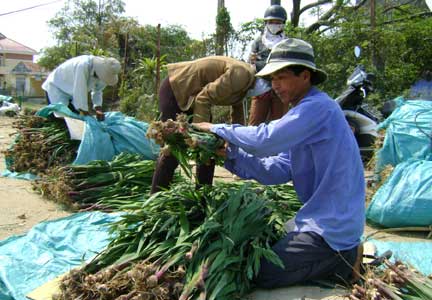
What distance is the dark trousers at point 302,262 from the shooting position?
2.30 metres

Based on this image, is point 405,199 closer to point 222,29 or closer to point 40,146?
point 40,146

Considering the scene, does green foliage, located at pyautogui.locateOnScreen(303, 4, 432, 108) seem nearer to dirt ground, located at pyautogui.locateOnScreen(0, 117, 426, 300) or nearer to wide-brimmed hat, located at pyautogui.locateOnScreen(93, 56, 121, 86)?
dirt ground, located at pyautogui.locateOnScreen(0, 117, 426, 300)

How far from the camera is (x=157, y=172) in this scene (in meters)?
3.99

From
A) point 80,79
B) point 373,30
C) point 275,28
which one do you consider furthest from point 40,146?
point 373,30

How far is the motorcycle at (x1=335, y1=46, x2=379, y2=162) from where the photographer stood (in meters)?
6.60

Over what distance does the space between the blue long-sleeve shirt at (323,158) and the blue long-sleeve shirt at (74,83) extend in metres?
4.17

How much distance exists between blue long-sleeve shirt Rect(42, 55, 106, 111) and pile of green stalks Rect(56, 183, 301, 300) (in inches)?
147

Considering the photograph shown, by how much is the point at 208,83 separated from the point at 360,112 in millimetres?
3393

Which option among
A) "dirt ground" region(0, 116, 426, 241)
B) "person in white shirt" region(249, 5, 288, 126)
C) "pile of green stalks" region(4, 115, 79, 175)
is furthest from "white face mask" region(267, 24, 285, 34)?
"pile of green stalks" region(4, 115, 79, 175)

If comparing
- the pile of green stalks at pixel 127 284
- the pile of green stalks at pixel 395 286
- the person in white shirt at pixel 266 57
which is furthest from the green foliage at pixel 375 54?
the pile of green stalks at pixel 127 284

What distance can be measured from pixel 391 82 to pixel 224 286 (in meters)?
8.00

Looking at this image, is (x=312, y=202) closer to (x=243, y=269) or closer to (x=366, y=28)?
(x=243, y=269)

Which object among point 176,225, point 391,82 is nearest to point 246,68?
point 176,225

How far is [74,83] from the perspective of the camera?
6203 millimetres
